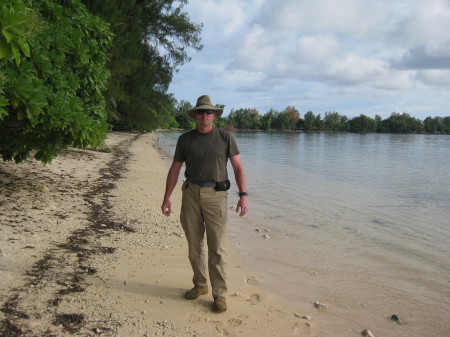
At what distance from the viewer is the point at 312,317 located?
4.59 m

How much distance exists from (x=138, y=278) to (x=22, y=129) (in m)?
3.94

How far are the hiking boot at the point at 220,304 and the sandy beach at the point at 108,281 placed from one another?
72mm

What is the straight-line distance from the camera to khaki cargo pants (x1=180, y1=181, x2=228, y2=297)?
4219mm

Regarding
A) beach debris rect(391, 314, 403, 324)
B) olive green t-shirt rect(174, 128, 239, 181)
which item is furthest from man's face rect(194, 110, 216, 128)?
beach debris rect(391, 314, 403, 324)

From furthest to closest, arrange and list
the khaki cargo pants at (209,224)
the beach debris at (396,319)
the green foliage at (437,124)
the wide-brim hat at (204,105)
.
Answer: the green foliage at (437,124)
the beach debris at (396,319)
the khaki cargo pants at (209,224)
the wide-brim hat at (204,105)

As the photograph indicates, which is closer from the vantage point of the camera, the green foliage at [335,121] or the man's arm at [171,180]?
the man's arm at [171,180]

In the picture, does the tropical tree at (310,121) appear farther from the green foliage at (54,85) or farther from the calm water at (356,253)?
the green foliage at (54,85)

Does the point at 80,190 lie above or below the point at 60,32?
below

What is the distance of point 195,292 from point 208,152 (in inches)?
64.0

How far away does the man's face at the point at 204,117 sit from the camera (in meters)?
4.13

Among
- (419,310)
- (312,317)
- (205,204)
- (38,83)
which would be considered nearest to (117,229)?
(38,83)

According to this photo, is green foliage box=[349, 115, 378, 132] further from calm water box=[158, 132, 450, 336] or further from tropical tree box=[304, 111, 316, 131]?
calm water box=[158, 132, 450, 336]

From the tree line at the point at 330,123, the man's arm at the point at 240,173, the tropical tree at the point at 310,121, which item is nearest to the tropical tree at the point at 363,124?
the tree line at the point at 330,123

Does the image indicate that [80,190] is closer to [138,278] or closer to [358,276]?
[138,278]
